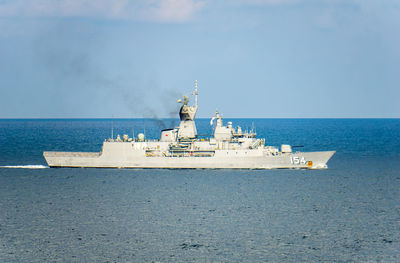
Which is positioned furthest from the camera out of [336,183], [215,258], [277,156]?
[277,156]

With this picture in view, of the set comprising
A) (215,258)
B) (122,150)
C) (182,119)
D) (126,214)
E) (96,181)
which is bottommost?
(215,258)

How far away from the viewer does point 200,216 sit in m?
29.6

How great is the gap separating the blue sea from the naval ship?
4.30ft

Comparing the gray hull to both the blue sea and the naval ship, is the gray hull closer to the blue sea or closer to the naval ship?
the naval ship

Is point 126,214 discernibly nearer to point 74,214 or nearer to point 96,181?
point 74,214

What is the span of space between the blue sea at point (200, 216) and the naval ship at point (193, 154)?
131cm

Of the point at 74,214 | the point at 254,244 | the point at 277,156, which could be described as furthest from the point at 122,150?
the point at 254,244

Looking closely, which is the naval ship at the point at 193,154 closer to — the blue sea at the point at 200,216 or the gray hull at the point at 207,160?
the gray hull at the point at 207,160

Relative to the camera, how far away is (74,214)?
3038cm

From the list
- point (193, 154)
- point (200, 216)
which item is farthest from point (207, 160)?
point (200, 216)

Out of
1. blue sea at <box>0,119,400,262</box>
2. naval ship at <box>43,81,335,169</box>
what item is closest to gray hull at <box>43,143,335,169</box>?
naval ship at <box>43,81,335,169</box>

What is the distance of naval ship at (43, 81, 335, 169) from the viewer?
158 feet

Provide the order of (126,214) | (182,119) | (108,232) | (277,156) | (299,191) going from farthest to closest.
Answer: (182,119) → (277,156) → (299,191) → (126,214) → (108,232)

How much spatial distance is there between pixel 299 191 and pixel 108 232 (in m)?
17.4
